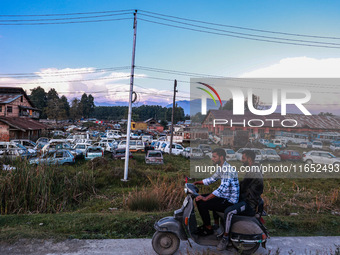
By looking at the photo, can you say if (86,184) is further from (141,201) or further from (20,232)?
(20,232)

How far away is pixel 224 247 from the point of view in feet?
13.6

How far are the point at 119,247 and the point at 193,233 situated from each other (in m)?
1.42

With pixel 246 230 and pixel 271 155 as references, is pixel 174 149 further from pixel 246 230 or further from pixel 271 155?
pixel 246 230

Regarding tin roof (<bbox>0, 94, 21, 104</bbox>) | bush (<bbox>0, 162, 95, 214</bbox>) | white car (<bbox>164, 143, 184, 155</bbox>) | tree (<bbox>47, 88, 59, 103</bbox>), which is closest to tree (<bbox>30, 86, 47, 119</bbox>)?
tree (<bbox>47, 88, 59, 103</bbox>)

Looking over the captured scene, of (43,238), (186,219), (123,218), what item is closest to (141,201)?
(123,218)

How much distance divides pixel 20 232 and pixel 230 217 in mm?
4123

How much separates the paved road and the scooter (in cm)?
20

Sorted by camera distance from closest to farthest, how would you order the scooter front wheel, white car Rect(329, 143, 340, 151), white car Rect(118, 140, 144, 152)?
the scooter front wheel → white car Rect(329, 143, 340, 151) → white car Rect(118, 140, 144, 152)

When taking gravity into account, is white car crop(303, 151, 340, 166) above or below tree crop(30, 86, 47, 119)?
below

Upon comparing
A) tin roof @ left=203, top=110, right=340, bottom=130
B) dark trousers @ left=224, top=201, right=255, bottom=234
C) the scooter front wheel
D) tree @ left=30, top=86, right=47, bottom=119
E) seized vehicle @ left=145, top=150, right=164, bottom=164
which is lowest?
seized vehicle @ left=145, top=150, right=164, bottom=164

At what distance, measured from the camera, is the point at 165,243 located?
4.23m

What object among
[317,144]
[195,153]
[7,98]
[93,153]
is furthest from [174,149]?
Answer: [7,98]

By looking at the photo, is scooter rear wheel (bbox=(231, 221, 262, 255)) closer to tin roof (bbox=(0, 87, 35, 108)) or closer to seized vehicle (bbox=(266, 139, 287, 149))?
seized vehicle (bbox=(266, 139, 287, 149))

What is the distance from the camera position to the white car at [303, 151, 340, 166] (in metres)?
22.1
